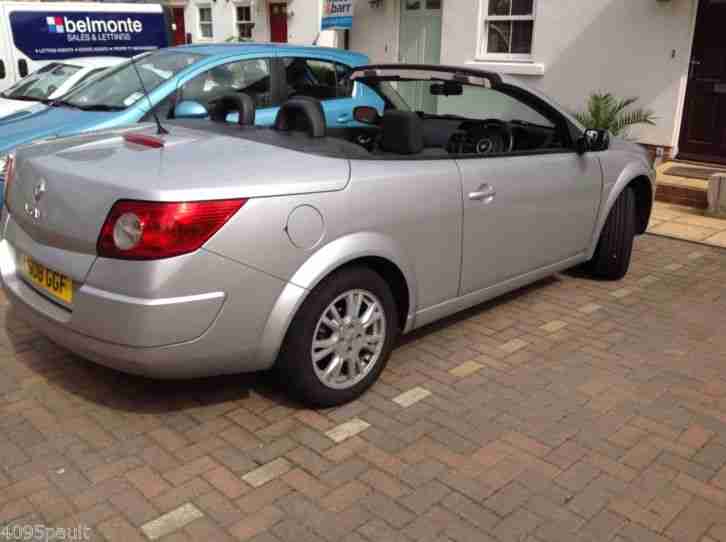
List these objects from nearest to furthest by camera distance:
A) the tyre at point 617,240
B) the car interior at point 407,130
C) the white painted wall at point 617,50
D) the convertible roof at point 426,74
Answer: the car interior at point 407,130 → the convertible roof at point 426,74 → the tyre at point 617,240 → the white painted wall at point 617,50

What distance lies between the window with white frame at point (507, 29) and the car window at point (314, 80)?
448 centimetres

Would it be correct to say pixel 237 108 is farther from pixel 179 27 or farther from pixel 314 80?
pixel 179 27

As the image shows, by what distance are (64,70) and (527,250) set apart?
6689 mm

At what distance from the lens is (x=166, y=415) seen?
350cm

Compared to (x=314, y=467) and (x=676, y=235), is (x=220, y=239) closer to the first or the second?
(x=314, y=467)

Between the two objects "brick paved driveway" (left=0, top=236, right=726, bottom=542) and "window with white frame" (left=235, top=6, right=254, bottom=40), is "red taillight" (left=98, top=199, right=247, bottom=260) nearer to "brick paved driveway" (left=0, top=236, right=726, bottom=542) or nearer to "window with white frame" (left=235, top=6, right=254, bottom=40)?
"brick paved driveway" (left=0, top=236, right=726, bottom=542)

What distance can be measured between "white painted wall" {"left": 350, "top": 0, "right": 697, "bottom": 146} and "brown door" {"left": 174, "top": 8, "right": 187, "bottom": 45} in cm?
1085

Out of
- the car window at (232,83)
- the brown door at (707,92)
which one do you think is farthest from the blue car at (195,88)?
the brown door at (707,92)

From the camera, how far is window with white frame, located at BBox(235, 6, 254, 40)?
667 inches

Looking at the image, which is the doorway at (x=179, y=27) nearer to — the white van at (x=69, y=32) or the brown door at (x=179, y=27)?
the brown door at (x=179, y=27)

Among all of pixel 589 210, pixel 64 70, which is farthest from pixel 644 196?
pixel 64 70

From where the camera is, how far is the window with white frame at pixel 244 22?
55.6ft

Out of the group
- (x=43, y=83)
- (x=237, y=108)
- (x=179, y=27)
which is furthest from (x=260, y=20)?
(x=237, y=108)

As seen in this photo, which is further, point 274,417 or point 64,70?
point 64,70
